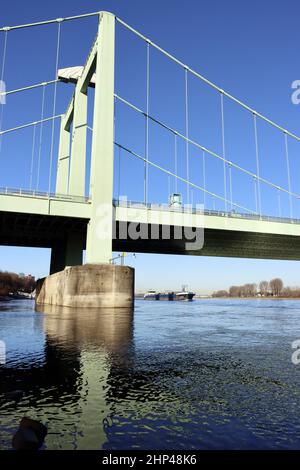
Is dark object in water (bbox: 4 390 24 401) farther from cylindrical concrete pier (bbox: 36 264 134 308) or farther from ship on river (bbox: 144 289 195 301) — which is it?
ship on river (bbox: 144 289 195 301)

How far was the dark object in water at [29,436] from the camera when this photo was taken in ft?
13.8

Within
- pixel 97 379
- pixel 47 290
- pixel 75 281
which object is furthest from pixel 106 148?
pixel 97 379

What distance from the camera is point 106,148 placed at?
127 ft

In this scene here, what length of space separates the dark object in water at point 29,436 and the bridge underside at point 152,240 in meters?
35.4

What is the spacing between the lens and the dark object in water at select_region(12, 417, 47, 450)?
4.22 metres

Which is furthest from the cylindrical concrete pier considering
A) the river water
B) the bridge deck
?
the river water

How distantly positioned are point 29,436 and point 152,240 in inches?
1863

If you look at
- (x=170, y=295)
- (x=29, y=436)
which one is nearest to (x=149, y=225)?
(x=29, y=436)

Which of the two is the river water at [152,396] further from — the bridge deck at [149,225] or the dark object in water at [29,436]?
the bridge deck at [149,225]

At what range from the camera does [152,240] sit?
5159 centimetres

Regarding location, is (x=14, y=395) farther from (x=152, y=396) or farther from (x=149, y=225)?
(x=149, y=225)

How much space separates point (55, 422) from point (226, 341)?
35.7ft

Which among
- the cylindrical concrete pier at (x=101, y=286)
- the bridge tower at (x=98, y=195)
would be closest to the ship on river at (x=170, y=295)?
the bridge tower at (x=98, y=195)

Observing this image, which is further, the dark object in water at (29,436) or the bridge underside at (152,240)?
the bridge underside at (152,240)
